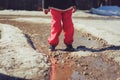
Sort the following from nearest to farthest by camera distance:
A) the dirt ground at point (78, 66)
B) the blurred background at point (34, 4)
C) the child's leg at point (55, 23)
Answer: the dirt ground at point (78, 66) → the child's leg at point (55, 23) → the blurred background at point (34, 4)

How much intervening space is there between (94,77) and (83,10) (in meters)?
10.2

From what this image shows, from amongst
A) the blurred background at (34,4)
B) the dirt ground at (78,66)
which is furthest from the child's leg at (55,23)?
the blurred background at (34,4)

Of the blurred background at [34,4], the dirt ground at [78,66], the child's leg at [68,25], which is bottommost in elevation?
the blurred background at [34,4]

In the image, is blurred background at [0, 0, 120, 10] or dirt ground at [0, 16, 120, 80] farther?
blurred background at [0, 0, 120, 10]

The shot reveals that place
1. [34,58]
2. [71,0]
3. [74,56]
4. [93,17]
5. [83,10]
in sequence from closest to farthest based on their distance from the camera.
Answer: [34,58], [74,56], [71,0], [93,17], [83,10]

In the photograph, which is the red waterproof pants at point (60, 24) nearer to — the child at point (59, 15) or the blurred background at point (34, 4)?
the child at point (59, 15)

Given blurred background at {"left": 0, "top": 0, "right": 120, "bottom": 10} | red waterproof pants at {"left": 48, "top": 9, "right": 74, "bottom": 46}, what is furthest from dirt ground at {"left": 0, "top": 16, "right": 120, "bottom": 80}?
blurred background at {"left": 0, "top": 0, "right": 120, "bottom": 10}

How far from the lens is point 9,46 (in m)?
7.44

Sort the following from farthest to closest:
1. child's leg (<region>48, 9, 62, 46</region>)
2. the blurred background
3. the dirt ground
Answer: the blurred background, child's leg (<region>48, 9, 62, 46</region>), the dirt ground

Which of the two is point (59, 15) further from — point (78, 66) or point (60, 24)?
point (78, 66)

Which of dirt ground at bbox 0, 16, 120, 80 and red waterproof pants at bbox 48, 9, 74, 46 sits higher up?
red waterproof pants at bbox 48, 9, 74, 46

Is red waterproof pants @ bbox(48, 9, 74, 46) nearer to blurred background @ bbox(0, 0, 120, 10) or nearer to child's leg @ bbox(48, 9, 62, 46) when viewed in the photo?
child's leg @ bbox(48, 9, 62, 46)

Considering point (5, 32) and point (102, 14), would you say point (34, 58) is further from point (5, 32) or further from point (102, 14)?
point (102, 14)

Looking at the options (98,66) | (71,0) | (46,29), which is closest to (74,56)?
(98,66)
